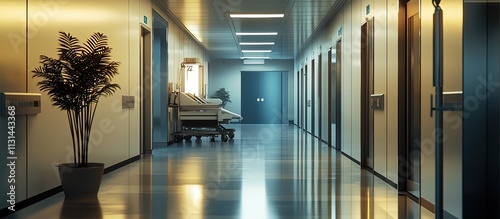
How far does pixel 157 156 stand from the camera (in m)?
10.4

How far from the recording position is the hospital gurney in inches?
544

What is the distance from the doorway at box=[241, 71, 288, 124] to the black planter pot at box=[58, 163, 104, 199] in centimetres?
2134

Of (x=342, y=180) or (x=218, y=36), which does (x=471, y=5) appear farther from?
(x=218, y=36)

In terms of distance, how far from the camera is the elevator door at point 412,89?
5.92 meters

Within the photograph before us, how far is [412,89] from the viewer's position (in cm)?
616

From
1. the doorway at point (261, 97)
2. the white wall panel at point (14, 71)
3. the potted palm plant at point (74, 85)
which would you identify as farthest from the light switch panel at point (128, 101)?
the doorway at point (261, 97)

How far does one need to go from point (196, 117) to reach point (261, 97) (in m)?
13.0

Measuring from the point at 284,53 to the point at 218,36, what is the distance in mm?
6656

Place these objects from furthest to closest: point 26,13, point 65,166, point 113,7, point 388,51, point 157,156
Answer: point 157,156, point 113,7, point 388,51, point 65,166, point 26,13

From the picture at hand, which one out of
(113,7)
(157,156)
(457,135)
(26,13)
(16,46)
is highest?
(113,7)

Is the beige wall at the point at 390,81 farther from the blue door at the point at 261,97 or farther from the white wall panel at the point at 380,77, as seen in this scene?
the blue door at the point at 261,97

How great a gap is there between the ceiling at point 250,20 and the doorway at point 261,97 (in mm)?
7270

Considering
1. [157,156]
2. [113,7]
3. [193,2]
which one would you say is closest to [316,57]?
[193,2]

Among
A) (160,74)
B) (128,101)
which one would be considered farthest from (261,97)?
(128,101)
